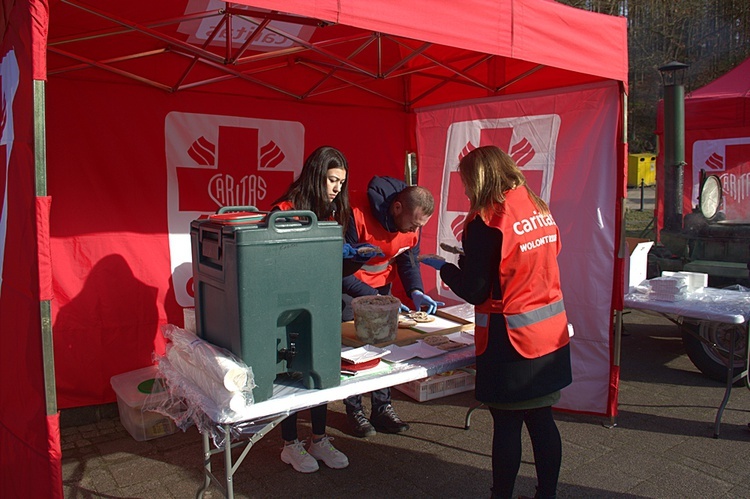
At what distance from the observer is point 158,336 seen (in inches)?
145

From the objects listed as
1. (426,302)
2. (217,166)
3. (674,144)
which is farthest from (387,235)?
(674,144)

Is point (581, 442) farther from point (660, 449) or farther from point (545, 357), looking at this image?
point (545, 357)

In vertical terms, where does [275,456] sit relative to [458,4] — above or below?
below

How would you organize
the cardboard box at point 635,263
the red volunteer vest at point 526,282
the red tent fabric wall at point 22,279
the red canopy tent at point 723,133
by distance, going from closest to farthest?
the red tent fabric wall at point 22,279
the red volunteer vest at point 526,282
the cardboard box at point 635,263
the red canopy tent at point 723,133

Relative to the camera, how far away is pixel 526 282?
210 centimetres

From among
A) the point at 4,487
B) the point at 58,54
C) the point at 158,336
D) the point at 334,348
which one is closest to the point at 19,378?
the point at 4,487

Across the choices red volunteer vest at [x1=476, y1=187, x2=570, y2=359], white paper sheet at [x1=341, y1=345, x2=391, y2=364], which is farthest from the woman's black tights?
white paper sheet at [x1=341, y1=345, x2=391, y2=364]

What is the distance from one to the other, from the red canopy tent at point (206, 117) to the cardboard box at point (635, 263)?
28cm

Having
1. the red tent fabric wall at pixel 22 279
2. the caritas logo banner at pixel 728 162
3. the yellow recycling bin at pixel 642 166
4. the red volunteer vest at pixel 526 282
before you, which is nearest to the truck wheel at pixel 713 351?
the red volunteer vest at pixel 526 282

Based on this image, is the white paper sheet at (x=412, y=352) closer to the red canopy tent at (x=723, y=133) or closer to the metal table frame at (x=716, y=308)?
the metal table frame at (x=716, y=308)

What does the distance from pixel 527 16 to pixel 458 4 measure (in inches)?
16.2

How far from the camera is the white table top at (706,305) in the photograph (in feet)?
10.5

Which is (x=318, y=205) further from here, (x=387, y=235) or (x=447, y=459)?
(x=447, y=459)

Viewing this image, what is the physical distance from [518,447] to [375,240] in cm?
124
